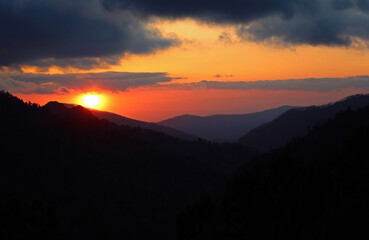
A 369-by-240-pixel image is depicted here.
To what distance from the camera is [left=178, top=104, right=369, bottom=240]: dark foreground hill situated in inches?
3506

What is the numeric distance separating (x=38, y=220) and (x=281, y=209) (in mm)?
126838

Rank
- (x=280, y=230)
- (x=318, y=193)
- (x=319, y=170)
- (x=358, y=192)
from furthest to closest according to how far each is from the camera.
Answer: (x=319, y=170) < (x=318, y=193) < (x=280, y=230) < (x=358, y=192)

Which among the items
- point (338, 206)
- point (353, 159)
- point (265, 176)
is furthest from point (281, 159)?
point (338, 206)

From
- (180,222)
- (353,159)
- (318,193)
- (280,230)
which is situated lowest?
(180,222)

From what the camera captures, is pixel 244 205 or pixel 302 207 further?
pixel 244 205

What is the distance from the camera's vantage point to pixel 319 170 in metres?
128

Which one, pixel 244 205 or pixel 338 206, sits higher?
pixel 338 206

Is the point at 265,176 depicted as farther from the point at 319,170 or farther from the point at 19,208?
the point at 19,208

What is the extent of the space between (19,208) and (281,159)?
423ft

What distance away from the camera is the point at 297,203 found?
11456cm

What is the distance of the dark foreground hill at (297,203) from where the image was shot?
89062mm

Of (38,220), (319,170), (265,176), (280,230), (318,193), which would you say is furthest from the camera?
(38,220)

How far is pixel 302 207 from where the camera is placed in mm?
110750

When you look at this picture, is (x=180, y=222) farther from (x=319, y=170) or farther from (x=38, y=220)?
(x=38, y=220)
